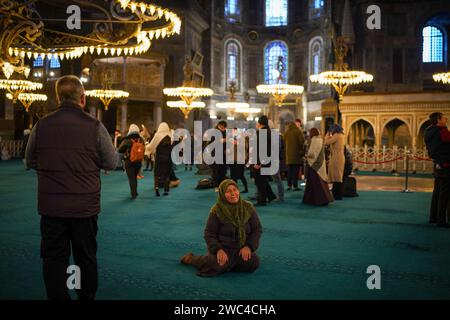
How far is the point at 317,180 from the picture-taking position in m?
8.51

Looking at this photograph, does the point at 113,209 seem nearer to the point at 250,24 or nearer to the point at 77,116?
the point at 77,116

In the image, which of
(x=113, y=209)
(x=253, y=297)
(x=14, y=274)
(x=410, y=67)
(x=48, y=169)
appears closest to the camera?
(x=48, y=169)

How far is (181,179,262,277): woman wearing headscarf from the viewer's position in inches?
161

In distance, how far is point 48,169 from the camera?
9.61 ft

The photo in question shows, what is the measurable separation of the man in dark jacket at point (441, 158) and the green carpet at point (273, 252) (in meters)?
0.35

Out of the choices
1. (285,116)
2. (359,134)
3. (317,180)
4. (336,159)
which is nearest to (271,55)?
(285,116)

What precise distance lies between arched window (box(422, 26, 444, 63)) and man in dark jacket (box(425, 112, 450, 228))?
77.7 feet

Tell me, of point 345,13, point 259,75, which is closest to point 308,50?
point 259,75

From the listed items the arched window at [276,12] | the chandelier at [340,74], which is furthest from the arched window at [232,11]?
the chandelier at [340,74]

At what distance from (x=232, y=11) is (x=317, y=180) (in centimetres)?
2795

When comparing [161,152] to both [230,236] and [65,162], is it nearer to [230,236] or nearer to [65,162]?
[230,236]

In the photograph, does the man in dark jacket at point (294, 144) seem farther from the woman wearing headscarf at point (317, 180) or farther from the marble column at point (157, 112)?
the marble column at point (157, 112)

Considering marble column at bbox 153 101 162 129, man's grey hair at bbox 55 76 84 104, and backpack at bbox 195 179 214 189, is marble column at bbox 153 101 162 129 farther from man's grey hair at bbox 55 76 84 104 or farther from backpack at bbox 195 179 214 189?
man's grey hair at bbox 55 76 84 104
